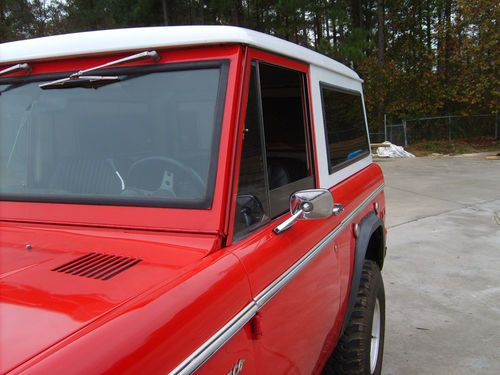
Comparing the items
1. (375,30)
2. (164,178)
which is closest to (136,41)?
(164,178)

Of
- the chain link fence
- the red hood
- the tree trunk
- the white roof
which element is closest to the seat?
the red hood

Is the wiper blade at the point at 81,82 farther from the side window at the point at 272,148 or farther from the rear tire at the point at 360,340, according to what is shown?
the rear tire at the point at 360,340

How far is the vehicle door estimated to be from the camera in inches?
64.1

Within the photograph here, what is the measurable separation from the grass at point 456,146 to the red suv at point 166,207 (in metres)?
20.5

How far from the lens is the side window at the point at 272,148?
71.1 inches

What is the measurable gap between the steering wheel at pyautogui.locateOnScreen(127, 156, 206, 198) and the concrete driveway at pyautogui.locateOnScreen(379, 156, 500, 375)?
7.57 ft

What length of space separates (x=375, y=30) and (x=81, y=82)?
30163 millimetres

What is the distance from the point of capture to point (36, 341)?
39.9 inches

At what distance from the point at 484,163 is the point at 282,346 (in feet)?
55.8

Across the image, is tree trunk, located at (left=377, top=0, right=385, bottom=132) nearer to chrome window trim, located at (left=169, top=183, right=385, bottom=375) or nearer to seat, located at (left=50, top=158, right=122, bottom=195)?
chrome window trim, located at (left=169, top=183, right=385, bottom=375)

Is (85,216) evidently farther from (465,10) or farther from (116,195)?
(465,10)

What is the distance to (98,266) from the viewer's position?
4.80ft

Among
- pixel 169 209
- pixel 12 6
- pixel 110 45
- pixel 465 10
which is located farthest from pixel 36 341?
pixel 12 6

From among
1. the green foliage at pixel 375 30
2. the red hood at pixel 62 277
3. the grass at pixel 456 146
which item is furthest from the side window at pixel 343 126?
the grass at pixel 456 146
